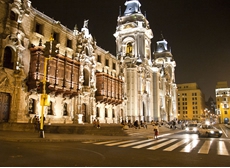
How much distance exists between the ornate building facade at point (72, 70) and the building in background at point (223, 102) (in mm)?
57671

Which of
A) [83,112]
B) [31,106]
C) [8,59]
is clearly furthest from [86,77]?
[8,59]

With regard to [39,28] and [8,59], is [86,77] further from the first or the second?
[8,59]

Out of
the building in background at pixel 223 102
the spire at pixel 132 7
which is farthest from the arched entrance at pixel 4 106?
the building in background at pixel 223 102

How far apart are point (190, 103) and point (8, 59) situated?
116553 millimetres

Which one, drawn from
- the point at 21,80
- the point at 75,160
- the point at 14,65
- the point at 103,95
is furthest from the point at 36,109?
the point at 75,160

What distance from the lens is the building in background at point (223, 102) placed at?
4029 inches

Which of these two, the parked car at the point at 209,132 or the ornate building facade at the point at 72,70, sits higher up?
the ornate building facade at the point at 72,70

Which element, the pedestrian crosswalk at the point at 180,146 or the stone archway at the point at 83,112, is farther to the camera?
the stone archway at the point at 83,112

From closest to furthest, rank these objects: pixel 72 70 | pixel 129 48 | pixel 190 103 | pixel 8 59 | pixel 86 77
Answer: pixel 8 59 → pixel 72 70 → pixel 86 77 → pixel 129 48 → pixel 190 103

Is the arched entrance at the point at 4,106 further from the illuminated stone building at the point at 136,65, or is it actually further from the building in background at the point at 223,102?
the building in background at the point at 223,102

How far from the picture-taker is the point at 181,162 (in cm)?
886

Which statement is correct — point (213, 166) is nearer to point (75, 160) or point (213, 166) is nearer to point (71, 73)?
point (75, 160)

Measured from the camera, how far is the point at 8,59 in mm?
25797

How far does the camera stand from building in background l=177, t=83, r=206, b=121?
125 meters
